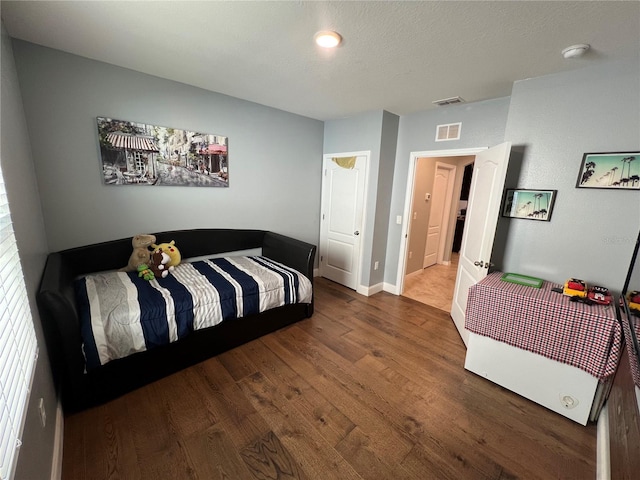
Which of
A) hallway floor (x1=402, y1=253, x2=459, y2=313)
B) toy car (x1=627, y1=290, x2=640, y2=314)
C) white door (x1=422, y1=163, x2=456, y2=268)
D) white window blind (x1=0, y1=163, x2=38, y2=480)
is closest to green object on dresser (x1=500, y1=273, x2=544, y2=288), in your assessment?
toy car (x1=627, y1=290, x2=640, y2=314)

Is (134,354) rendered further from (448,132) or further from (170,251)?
(448,132)

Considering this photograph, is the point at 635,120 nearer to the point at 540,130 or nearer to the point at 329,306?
the point at 540,130

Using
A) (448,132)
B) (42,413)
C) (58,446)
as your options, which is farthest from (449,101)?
(58,446)

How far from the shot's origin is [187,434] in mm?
1568

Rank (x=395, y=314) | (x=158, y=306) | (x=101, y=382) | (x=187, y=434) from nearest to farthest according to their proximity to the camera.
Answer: (x=187, y=434)
(x=101, y=382)
(x=158, y=306)
(x=395, y=314)

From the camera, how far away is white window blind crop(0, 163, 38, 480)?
791mm

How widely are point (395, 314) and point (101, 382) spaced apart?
2.68 m

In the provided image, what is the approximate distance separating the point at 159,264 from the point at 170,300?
633mm

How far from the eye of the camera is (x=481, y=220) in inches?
93.9

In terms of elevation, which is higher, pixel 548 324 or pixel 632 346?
pixel 632 346

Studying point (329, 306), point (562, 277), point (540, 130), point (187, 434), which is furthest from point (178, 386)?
point (540, 130)

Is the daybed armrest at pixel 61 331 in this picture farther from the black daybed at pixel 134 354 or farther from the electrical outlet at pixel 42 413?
the electrical outlet at pixel 42 413

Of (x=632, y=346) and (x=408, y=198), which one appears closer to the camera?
(x=632, y=346)

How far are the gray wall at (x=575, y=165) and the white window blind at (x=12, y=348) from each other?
304 centimetres
